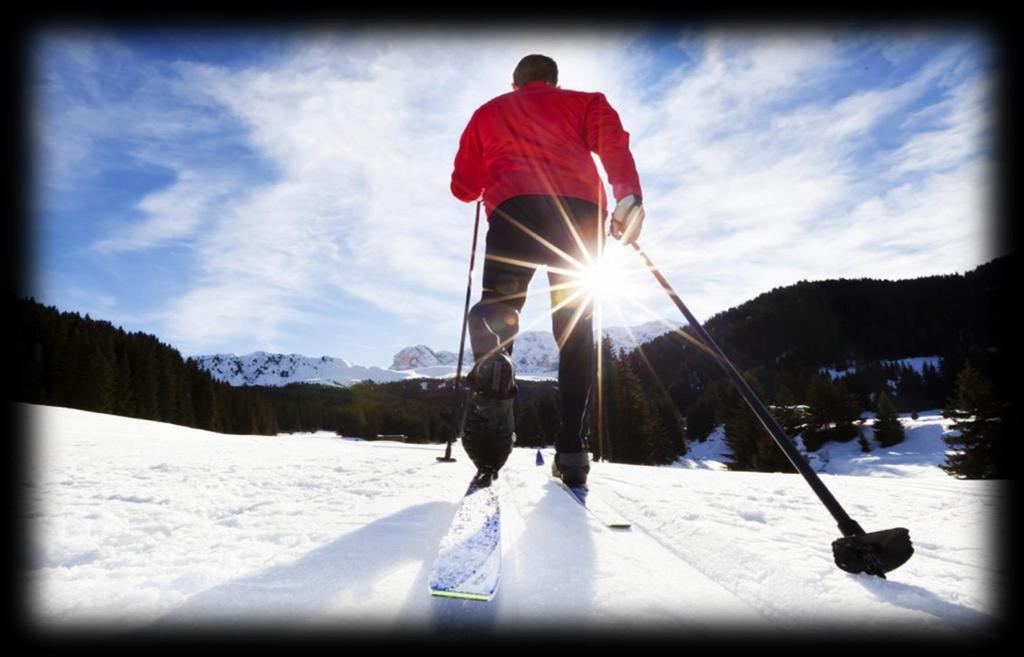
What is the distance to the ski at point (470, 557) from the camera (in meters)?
1.02

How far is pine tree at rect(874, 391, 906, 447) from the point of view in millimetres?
51938

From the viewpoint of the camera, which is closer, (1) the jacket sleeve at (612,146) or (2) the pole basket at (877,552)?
(2) the pole basket at (877,552)

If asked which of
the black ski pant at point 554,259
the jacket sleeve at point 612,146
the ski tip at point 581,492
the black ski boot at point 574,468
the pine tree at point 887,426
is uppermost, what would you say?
the jacket sleeve at point 612,146

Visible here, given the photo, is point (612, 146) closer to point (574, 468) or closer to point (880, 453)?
point (574, 468)

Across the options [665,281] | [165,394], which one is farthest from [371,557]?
[165,394]

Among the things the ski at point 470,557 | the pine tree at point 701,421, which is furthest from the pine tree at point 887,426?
the ski at point 470,557

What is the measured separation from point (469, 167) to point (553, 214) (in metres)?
0.90

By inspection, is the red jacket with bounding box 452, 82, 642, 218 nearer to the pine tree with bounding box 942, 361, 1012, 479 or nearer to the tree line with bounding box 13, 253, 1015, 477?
the tree line with bounding box 13, 253, 1015, 477

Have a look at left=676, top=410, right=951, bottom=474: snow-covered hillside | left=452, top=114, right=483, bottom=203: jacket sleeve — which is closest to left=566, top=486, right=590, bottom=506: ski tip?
left=452, top=114, right=483, bottom=203: jacket sleeve

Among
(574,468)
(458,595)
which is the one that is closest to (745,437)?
(574,468)

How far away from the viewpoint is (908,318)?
125000mm

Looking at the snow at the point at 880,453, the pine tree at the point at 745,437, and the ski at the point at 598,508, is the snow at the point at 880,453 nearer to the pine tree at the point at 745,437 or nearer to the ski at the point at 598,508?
the pine tree at the point at 745,437

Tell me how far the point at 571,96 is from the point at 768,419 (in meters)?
2.26

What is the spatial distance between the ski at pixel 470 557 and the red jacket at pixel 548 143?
187 centimetres
